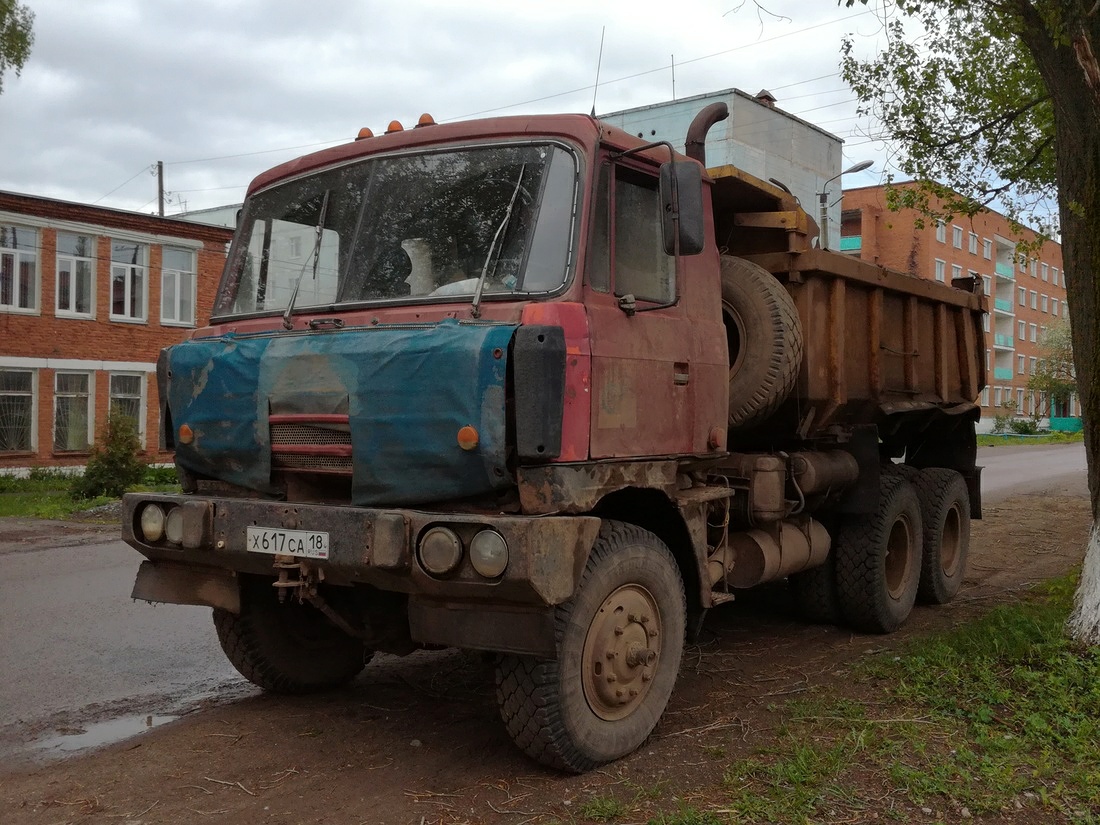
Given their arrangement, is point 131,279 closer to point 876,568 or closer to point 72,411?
point 72,411

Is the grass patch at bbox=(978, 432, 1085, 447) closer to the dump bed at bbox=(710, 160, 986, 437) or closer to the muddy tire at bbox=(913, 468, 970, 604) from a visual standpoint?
the muddy tire at bbox=(913, 468, 970, 604)

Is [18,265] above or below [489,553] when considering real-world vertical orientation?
above

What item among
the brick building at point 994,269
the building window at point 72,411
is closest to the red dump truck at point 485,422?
the building window at point 72,411

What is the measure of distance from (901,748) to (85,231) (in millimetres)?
24572

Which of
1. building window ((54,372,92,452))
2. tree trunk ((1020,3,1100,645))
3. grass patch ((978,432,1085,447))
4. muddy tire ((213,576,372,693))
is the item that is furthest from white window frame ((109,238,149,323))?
grass patch ((978,432,1085,447))

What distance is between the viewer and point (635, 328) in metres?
4.63

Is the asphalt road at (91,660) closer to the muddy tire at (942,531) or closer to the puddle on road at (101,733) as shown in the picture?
the puddle on road at (101,733)

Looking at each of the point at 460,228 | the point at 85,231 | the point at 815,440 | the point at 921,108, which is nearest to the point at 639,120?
the point at 85,231

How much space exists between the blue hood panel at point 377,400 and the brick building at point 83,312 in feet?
71.9

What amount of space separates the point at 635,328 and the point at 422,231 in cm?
102

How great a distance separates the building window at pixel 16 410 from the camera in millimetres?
23875

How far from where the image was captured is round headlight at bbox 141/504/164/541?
4.68 metres

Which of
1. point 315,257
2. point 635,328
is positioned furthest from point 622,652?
point 315,257

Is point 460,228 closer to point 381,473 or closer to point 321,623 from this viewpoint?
point 381,473
